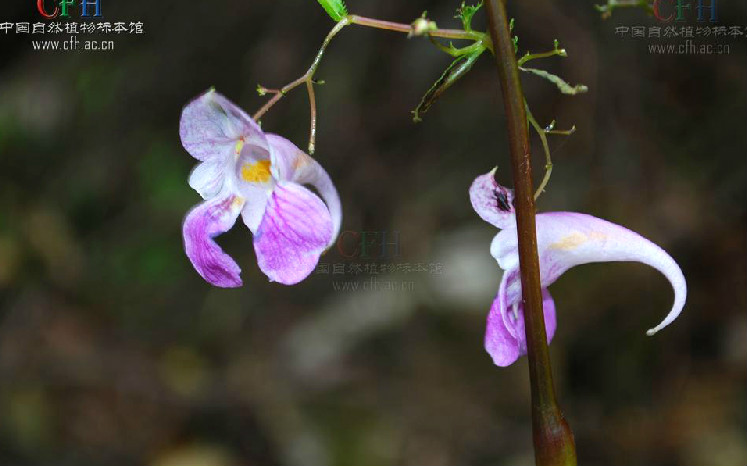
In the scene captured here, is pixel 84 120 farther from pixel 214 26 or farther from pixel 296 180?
pixel 296 180

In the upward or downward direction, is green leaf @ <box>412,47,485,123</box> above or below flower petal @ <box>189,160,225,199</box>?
above

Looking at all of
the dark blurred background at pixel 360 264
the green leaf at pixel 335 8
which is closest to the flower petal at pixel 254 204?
the green leaf at pixel 335 8

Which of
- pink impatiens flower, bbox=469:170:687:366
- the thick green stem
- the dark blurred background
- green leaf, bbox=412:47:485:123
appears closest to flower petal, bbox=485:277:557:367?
pink impatiens flower, bbox=469:170:687:366

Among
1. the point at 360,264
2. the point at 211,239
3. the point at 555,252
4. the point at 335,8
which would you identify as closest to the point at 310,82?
the point at 335,8

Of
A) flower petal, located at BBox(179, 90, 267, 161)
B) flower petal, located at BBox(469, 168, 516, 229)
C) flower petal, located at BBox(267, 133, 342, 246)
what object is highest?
flower petal, located at BBox(179, 90, 267, 161)

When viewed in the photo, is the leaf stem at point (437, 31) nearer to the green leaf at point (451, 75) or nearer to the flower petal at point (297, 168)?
the green leaf at point (451, 75)

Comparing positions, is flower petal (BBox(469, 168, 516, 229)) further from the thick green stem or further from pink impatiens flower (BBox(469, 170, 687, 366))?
the thick green stem
